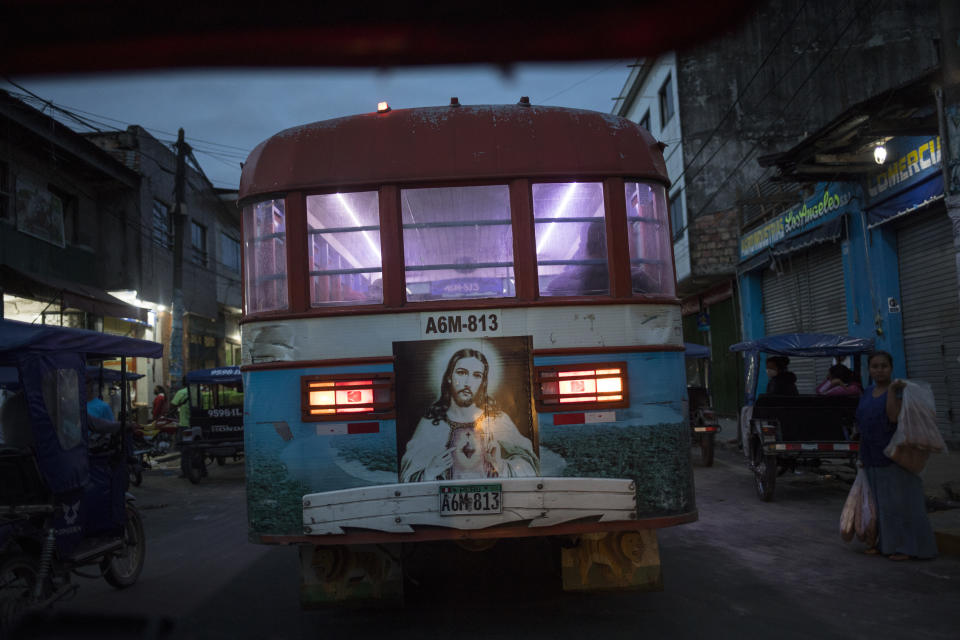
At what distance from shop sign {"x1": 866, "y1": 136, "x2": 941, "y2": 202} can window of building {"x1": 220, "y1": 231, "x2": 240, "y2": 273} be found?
23.3 m

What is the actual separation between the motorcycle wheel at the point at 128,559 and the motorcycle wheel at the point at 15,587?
1107 mm

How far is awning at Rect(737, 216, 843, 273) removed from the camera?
16.3 metres

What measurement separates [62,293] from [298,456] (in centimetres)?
1414

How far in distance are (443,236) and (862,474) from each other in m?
4.33

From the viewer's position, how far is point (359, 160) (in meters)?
5.02

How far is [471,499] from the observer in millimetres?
4473

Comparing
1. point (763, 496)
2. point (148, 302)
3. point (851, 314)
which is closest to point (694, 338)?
point (851, 314)

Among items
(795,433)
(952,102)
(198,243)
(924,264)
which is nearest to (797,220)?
(924,264)

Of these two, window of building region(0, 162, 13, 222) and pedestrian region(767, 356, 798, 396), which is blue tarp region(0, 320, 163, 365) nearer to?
pedestrian region(767, 356, 798, 396)

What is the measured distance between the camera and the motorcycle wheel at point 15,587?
16.5 feet

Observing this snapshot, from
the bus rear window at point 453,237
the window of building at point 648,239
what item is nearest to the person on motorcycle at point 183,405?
the bus rear window at point 453,237

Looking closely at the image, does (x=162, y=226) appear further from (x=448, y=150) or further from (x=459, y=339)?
(x=459, y=339)

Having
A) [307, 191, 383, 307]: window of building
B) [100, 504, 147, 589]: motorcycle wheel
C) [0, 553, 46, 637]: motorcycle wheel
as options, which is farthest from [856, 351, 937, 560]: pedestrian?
[0, 553, 46, 637]: motorcycle wheel

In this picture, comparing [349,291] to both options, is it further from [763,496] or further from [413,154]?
[763,496]
